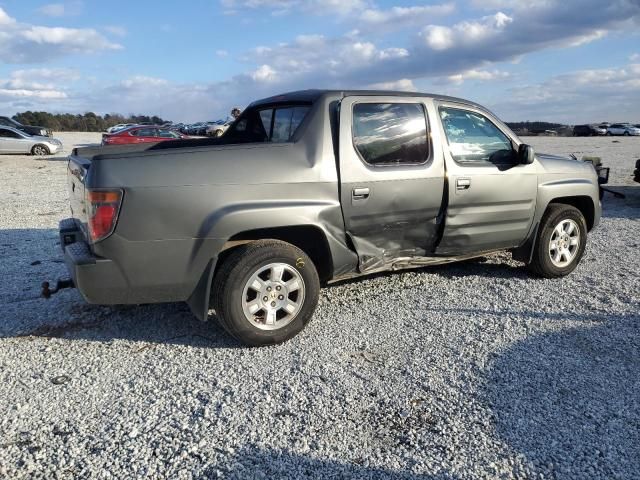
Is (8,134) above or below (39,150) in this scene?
above

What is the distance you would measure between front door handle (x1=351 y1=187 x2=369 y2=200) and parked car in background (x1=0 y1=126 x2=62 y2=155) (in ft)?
80.0

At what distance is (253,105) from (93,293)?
8.61 ft

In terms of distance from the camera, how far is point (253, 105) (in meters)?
5.41

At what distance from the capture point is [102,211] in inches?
139

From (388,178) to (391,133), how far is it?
0.43 meters

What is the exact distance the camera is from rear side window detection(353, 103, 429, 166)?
4363mm

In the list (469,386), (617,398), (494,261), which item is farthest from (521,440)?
(494,261)

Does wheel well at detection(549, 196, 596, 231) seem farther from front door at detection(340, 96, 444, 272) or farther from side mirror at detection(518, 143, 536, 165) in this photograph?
front door at detection(340, 96, 444, 272)

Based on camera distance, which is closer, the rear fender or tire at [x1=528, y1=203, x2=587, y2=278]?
the rear fender

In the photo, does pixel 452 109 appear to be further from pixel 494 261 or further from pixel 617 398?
pixel 617 398

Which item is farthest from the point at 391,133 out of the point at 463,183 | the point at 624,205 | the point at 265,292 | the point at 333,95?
the point at 624,205

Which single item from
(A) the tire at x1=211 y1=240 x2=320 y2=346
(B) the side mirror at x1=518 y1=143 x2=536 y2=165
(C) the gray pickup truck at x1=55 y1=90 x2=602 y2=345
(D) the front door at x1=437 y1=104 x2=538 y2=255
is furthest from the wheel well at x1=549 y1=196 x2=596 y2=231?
(A) the tire at x1=211 y1=240 x2=320 y2=346

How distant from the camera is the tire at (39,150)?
80.0ft

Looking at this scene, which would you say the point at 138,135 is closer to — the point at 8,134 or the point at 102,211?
the point at 8,134
